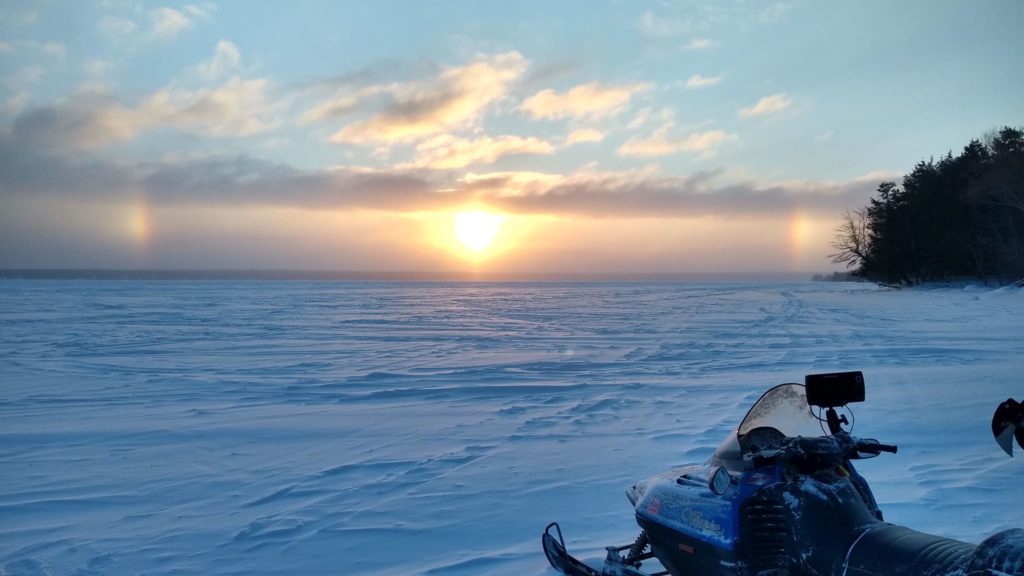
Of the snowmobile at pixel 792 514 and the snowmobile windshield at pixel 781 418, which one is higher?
the snowmobile windshield at pixel 781 418

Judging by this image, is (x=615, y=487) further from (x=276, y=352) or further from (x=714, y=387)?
(x=276, y=352)

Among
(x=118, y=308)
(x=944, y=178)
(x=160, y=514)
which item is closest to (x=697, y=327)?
(x=160, y=514)

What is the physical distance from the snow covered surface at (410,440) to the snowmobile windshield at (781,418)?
4.26ft

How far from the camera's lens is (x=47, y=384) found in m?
10.5

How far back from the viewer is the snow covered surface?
14.6 ft

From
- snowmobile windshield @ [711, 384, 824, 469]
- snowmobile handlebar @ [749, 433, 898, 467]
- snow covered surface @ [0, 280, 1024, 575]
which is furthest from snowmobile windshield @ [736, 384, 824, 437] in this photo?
snow covered surface @ [0, 280, 1024, 575]

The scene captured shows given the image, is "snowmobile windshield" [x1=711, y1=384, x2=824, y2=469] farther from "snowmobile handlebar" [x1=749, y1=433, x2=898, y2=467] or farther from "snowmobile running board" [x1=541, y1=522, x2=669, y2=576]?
"snowmobile running board" [x1=541, y1=522, x2=669, y2=576]

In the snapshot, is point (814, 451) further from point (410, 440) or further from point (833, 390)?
point (410, 440)

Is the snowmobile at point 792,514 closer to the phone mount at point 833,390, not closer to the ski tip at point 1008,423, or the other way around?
the phone mount at point 833,390

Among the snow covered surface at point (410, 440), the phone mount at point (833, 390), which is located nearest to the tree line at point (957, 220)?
the snow covered surface at point (410, 440)

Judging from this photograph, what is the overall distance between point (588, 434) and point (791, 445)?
4.47 m

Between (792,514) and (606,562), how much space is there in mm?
1159

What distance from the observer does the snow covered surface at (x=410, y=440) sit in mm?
4453

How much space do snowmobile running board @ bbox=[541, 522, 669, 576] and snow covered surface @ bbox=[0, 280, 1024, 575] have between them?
28 cm
